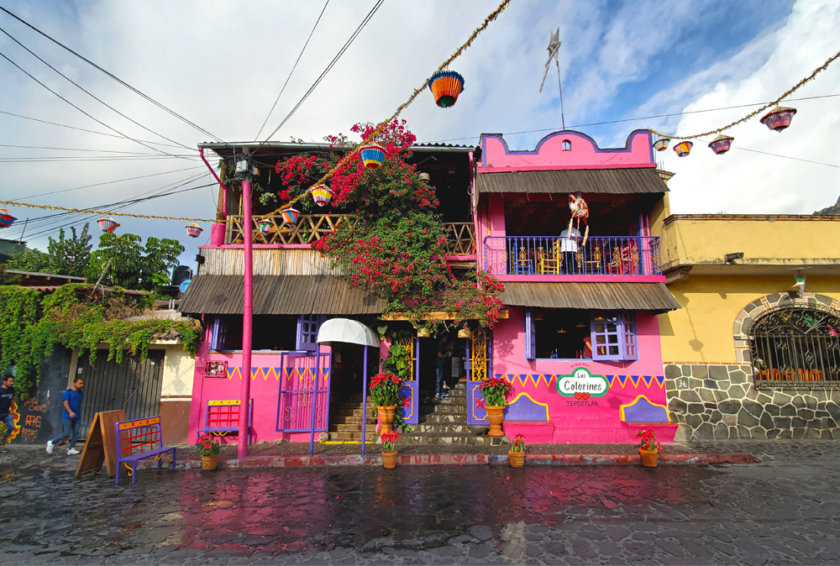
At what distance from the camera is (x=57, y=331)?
37.1 ft

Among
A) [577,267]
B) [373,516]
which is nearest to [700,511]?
[373,516]

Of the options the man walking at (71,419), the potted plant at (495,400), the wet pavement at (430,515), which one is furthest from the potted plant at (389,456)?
the man walking at (71,419)

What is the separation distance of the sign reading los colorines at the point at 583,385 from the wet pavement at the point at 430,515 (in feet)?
7.76

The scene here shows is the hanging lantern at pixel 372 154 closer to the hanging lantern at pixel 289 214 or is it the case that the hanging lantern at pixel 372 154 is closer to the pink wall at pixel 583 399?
Answer: the hanging lantern at pixel 289 214

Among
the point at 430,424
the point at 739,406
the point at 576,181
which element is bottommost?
the point at 430,424

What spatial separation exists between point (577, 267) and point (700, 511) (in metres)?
7.66

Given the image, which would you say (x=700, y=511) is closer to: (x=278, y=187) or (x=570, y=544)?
(x=570, y=544)

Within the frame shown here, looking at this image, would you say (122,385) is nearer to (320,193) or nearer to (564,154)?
(320,193)

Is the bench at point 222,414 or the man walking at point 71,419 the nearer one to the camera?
the man walking at point 71,419

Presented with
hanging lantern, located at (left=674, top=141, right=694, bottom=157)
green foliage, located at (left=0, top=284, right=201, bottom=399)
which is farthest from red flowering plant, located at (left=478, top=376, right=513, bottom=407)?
green foliage, located at (left=0, top=284, right=201, bottom=399)

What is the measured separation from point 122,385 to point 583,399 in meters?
12.3

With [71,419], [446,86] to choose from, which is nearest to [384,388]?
[446,86]

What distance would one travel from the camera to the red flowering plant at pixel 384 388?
1045 cm

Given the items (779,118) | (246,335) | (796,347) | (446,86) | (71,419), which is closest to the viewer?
(446,86)
